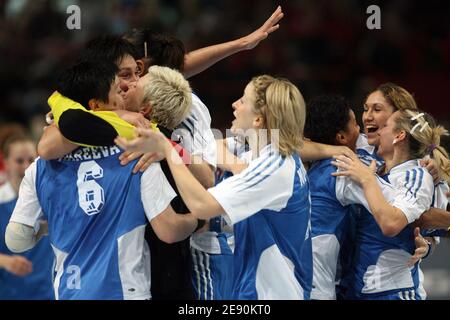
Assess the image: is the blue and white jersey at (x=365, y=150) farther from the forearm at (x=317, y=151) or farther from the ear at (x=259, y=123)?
the ear at (x=259, y=123)

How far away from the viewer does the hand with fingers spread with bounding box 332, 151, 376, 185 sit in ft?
15.9

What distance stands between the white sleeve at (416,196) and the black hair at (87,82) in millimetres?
1685

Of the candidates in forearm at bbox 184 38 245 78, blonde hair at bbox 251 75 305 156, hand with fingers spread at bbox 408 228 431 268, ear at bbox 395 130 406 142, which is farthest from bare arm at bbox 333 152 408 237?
forearm at bbox 184 38 245 78

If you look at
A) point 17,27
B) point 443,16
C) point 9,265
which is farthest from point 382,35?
point 9,265

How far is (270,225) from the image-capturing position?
4480 millimetres

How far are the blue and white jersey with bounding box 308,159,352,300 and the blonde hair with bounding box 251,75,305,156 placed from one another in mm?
622

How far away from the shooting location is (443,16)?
12375 mm

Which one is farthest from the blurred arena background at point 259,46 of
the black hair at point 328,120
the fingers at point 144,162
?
the fingers at point 144,162

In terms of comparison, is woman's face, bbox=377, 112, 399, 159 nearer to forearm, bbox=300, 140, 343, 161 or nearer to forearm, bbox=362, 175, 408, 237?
forearm, bbox=300, 140, 343, 161

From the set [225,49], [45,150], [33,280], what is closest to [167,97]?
[45,150]

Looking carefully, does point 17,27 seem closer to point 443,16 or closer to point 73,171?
point 443,16

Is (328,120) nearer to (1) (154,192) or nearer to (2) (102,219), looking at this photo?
(1) (154,192)

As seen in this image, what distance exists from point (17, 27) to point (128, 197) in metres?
8.41

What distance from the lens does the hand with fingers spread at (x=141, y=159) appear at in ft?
14.8
